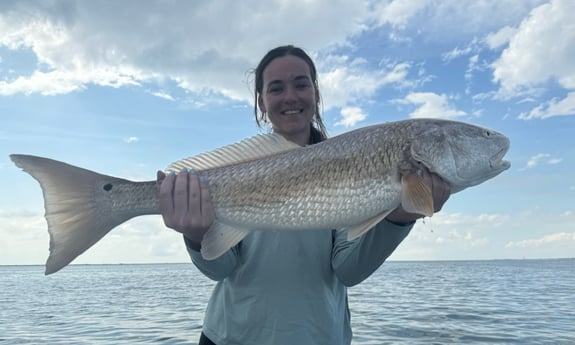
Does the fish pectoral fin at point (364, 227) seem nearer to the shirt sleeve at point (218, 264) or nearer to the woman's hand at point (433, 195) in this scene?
the woman's hand at point (433, 195)

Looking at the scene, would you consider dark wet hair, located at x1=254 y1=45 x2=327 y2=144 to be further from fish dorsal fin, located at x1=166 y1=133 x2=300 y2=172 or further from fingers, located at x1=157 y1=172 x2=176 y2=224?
fingers, located at x1=157 y1=172 x2=176 y2=224

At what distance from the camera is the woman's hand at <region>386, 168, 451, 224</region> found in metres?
3.49

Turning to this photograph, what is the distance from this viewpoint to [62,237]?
355 cm

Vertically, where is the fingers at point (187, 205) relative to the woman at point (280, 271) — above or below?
above

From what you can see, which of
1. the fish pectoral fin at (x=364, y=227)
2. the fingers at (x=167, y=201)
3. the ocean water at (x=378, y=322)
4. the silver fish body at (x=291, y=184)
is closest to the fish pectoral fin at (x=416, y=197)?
the silver fish body at (x=291, y=184)

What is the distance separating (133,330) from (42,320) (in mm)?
6196

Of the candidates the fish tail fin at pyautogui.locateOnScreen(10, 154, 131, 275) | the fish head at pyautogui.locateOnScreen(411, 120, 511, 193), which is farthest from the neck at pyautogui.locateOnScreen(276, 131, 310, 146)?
the fish tail fin at pyautogui.locateOnScreen(10, 154, 131, 275)

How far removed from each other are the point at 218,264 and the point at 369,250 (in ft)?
3.73

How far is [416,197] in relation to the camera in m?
3.44

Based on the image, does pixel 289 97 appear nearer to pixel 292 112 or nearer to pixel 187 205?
pixel 292 112

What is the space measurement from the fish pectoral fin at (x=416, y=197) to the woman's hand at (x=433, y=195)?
2.6 inches

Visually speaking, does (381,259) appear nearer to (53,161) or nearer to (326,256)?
(326,256)

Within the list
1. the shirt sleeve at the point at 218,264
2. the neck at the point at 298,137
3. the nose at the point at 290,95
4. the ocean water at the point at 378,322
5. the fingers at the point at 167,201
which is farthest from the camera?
the ocean water at the point at 378,322

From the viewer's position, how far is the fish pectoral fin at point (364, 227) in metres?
3.42
